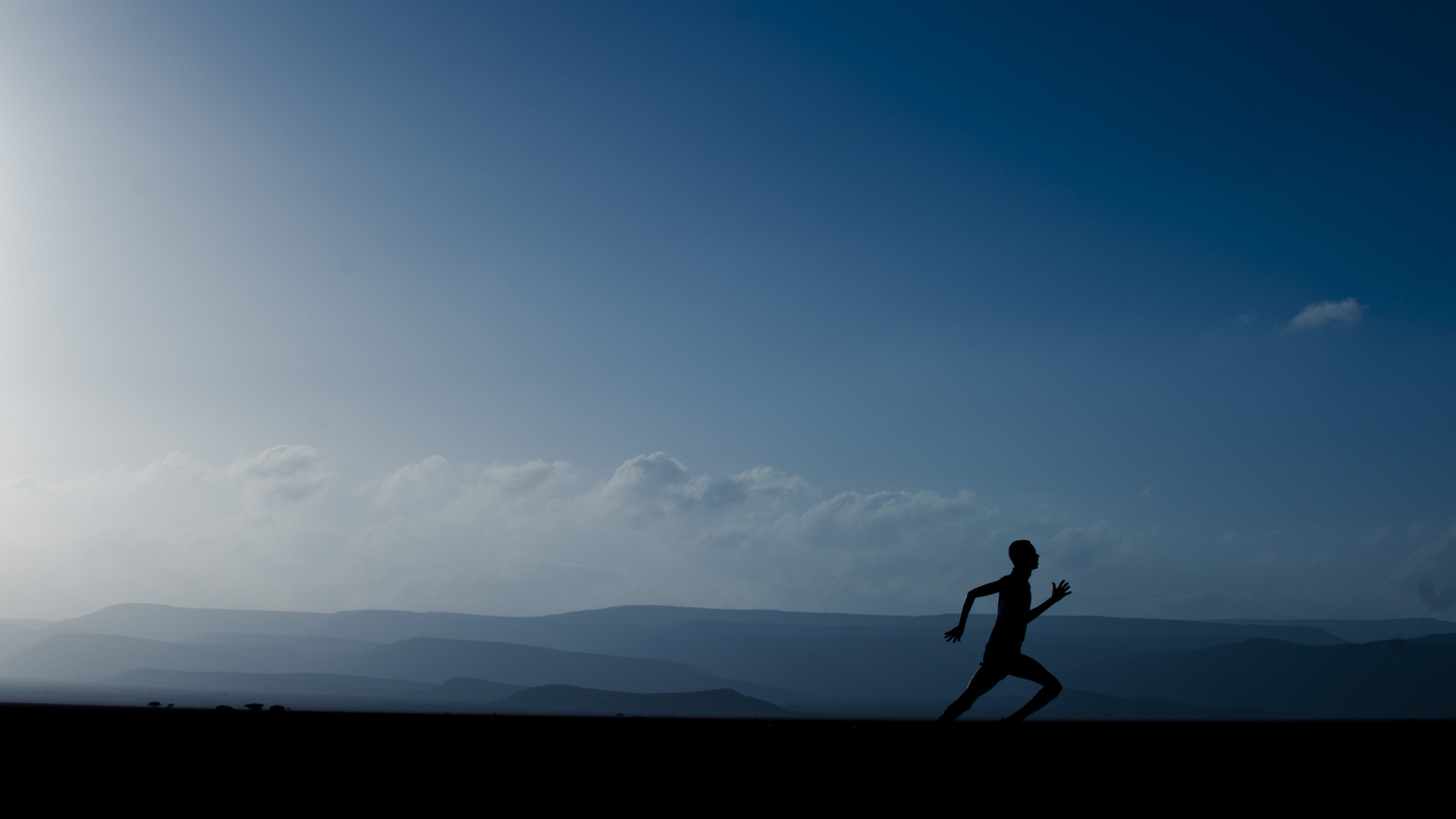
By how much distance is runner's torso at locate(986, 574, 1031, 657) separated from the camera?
A: 8.99 metres

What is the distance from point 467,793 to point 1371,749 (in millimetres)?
6907

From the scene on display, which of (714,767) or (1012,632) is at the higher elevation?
(1012,632)

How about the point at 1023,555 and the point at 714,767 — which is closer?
the point at 714,767

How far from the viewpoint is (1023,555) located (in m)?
9.34

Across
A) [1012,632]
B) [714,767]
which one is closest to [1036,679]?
[1012,632]

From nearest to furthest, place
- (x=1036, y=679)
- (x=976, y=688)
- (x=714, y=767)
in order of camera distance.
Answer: (x=714, y=767), (x=976, y=688), (x=1036, y=679)

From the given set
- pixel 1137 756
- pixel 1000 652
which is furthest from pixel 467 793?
pixel 1000 652

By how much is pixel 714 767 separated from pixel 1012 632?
458 centimetres

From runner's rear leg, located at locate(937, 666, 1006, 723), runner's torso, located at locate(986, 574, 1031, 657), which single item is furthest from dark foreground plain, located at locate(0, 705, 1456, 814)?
runner's torso, located at locate(986, 574, 1031, 657)

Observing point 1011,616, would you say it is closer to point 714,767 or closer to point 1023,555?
point 1023,555

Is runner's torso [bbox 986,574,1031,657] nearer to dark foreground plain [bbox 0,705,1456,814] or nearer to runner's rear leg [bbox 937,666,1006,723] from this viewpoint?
runner's rear leg [bbox 937,666,1006,723]

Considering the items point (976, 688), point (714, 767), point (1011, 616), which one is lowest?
point (714, 767)

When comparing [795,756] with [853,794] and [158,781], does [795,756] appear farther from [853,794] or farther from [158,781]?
[158,781]

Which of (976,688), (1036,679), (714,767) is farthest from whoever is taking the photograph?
(1036,679)
